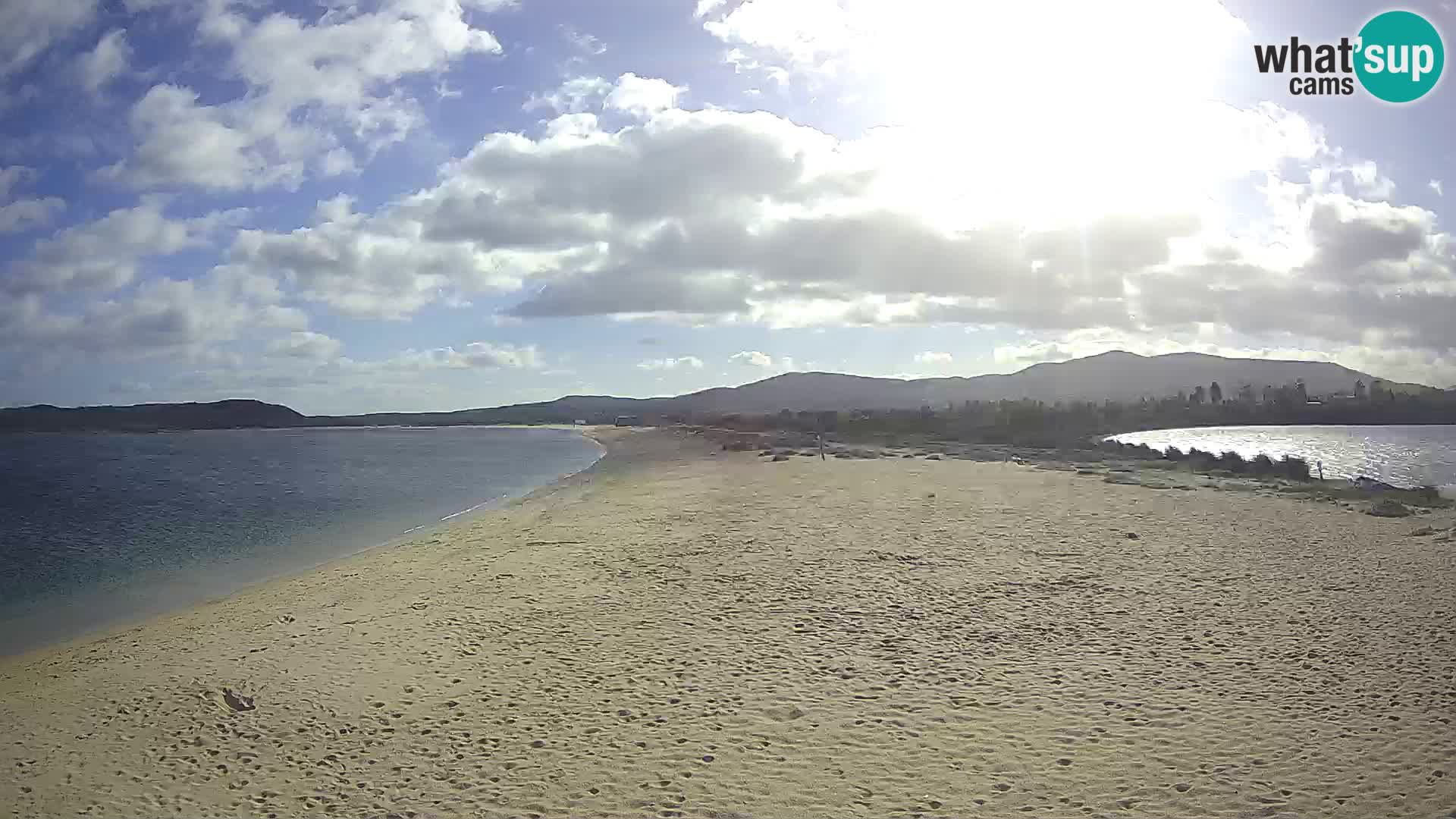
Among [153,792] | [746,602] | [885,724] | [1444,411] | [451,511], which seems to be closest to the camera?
[153,792]

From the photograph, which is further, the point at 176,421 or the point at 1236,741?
the point at 176,421

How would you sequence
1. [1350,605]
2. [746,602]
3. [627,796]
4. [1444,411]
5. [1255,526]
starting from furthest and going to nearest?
[1444,411] < [1255,526] < [746,602] < [1350,605] < [627,796]

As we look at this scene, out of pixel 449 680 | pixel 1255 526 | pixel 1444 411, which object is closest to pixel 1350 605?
pixel 1255 526

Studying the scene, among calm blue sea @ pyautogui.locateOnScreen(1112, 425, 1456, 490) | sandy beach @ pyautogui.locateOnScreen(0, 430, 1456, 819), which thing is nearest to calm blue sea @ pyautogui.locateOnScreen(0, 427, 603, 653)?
sandy beach @ pyautogui.locateOnScreen(0, 430, 1456, 819)

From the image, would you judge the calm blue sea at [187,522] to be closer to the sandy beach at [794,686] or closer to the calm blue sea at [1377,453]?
the sandy beach at [794,686]

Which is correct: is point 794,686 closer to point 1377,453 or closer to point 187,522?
point 187,522

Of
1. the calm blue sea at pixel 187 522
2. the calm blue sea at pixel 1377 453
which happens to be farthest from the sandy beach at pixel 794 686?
the calm blue sea at pixel 1377 453

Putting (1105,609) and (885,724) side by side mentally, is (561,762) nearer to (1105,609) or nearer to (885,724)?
(885,724)

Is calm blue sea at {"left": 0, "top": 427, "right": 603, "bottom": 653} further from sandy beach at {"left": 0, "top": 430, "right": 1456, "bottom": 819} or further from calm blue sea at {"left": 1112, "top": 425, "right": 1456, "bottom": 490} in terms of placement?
calm blue sea at {"left": 1112, "top": 425, "right": 1456, "bottom": 490}
